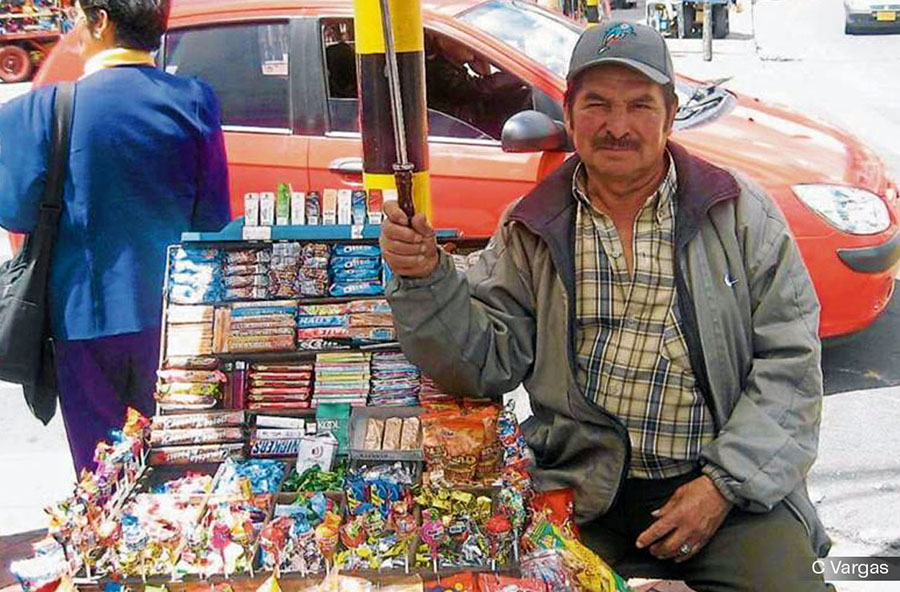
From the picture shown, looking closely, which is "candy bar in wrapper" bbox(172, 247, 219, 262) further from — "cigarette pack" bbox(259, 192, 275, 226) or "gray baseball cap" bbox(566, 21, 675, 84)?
"gray baseball cap" bbox(566, 21, 675, 84)

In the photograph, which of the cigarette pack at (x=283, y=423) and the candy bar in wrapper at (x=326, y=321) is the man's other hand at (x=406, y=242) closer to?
the candy bar in wrapper at (x=326, y=321)

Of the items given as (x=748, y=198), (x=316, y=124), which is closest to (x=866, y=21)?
(x=316, y=124)

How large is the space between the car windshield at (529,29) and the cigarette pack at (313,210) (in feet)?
6.75

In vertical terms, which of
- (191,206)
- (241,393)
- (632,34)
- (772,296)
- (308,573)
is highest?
(632,34)

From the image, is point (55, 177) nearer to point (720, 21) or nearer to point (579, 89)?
point (579, 89)

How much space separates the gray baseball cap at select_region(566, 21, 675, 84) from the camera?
1978mm

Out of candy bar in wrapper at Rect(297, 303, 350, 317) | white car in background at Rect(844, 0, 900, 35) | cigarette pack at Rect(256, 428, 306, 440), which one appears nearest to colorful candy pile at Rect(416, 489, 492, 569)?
cigarette pack at Rect(256, 428, 306, 440)

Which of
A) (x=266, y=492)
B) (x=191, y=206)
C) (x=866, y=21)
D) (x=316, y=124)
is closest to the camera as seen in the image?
(x=266, y=492)

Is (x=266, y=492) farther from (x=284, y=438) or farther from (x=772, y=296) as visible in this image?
(x=772, y=296)

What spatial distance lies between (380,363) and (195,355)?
0.49m

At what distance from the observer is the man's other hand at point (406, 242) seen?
1794mm

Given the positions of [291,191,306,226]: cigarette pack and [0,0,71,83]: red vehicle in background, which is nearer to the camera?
[291,191,306,226]: cigarette pack

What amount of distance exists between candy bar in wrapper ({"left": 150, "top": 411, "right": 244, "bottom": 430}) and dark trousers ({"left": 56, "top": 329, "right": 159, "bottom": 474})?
1.00 ft

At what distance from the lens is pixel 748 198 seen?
2.04m
